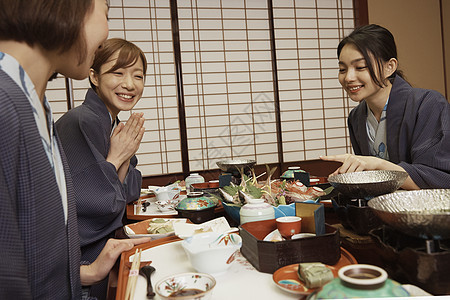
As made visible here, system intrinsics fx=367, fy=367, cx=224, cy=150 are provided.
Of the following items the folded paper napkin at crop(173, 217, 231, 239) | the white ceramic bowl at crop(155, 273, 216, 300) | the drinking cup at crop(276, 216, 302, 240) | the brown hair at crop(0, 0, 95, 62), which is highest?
the brown hair at crop(0, 0, 95, 62)

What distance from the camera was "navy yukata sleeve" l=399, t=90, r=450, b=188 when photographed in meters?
1.93

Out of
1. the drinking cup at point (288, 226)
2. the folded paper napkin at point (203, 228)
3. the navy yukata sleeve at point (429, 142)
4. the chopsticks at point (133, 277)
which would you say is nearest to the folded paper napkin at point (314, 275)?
the drinking cup at point (288, 226)

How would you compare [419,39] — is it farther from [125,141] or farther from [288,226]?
[288,226]

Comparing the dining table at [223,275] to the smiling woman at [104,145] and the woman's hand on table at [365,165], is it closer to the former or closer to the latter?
the smiling woman at [104,145]

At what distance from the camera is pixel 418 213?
2.74 ft

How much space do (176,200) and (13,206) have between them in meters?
1.41

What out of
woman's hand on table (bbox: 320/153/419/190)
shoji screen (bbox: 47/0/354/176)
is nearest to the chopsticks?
woman's hand on table (bbox: 320/153/419/190)

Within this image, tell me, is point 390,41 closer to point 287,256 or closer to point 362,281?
point 287,256

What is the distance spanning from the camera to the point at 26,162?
85 cm

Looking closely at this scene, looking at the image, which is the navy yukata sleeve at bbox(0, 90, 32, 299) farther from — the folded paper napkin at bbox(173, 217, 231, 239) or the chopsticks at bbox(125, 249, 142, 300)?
the folded paper napkin at bbox(173, 217, 231, 239)

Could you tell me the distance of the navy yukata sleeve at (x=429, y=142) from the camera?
1933mm

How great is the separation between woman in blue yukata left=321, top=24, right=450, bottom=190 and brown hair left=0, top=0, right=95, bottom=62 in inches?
55.1

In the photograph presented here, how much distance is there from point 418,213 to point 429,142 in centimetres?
144

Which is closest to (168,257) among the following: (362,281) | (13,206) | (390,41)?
(13,206)
